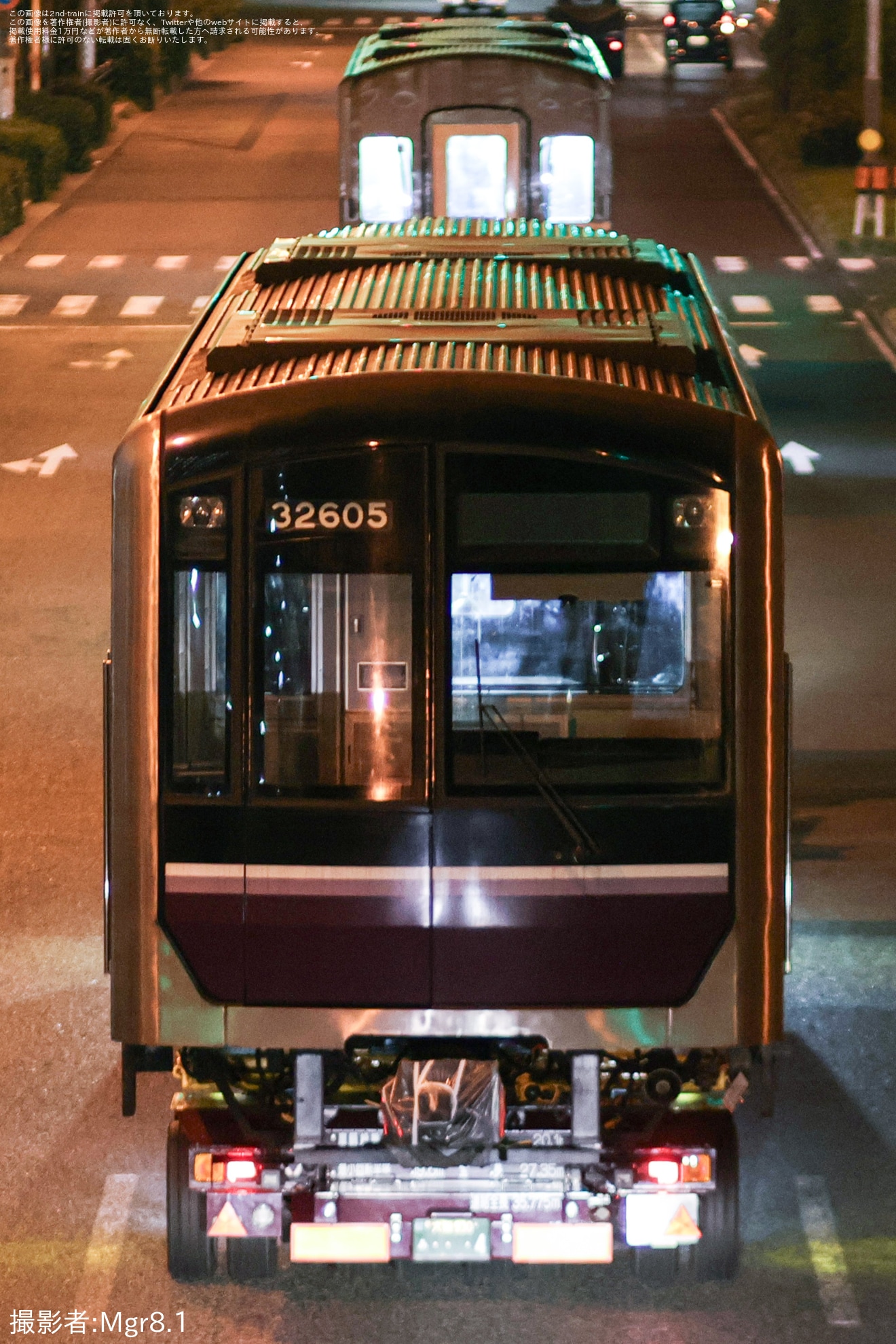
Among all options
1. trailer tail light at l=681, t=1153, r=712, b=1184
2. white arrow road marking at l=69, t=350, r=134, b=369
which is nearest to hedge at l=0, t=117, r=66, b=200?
white arrow road marking at l=69, t=350, r=134, b=369

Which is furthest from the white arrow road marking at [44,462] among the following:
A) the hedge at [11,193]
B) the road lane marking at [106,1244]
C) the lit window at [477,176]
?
the hedge at [11,193]

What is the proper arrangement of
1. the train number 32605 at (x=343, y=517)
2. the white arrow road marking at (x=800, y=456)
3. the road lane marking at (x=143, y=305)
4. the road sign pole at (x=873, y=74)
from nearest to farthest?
the train number 32605 at (x=343, y=517) < the white arrow road marking at (x=800, y=456) < the road lane marking at (x=143, y=305) < the road sign pole at (x=873, y=74)

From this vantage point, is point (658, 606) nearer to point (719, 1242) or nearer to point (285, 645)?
point (285, 645)

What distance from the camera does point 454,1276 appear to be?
732 centimetres

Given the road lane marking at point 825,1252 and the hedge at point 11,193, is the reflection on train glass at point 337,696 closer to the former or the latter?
the road lane marking at point 825,1252

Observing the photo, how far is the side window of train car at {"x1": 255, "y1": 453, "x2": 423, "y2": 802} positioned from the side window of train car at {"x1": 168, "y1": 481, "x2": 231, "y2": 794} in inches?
4.8

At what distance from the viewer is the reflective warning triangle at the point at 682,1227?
267 inches

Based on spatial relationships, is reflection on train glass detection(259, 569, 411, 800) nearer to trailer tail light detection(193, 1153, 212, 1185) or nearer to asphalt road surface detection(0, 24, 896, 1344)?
trailer tail light detection(193, 1153, 212, 1185)

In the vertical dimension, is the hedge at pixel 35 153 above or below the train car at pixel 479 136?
below

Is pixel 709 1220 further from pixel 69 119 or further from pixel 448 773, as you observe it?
pixel 69 119

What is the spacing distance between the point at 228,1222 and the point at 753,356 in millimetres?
18137

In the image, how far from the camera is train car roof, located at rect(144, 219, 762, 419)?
688 cm

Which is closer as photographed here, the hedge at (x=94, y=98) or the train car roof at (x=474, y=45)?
the train car roof at (x=474, y=45)

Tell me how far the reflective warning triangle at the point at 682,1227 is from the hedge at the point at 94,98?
3416 cm
